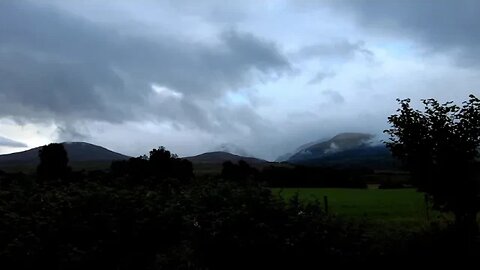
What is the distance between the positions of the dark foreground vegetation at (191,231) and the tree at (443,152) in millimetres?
3661

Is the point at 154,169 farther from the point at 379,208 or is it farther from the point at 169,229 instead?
the point at 379,208

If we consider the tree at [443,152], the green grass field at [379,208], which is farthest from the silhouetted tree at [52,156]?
the tree at [443,152]

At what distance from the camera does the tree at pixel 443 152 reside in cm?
1512

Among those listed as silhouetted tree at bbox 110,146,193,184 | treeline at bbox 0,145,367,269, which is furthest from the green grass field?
silhouetted tree at bbox 110,146,193,184

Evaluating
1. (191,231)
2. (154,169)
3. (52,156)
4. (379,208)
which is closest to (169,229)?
(191,231)

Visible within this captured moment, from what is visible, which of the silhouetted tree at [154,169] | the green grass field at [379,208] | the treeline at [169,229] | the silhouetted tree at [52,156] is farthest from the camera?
the silhouetted tree at [52,156]

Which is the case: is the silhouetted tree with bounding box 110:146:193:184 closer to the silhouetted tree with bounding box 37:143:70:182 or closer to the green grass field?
the green grass field

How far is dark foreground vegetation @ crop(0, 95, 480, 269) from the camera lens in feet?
30.2

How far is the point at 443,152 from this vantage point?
50.1 ft

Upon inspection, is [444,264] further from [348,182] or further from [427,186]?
[348,182]

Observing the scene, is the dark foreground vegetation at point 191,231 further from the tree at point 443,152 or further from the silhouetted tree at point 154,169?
the tree at point 443,152

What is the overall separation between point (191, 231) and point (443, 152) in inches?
327

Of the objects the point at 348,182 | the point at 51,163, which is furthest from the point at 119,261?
the point at 348,182

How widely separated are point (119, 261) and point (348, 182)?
78.6 metres
